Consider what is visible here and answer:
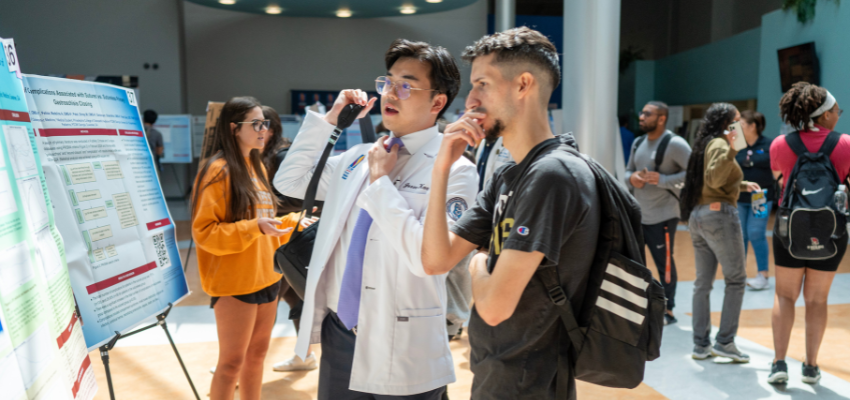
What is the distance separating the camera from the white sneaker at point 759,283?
5.64 metres

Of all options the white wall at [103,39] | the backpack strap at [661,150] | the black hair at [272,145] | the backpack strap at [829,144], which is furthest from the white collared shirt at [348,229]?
the white wall at [103,39]

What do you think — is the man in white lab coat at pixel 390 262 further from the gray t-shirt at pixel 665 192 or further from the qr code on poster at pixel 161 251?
the gray t-shirt at pixel 665 192

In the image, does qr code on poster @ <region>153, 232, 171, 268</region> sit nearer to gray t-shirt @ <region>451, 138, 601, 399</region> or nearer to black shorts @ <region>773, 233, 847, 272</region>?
gray t-shirt @ <region>451, 138, 601, 399</region>

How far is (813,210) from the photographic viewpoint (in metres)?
3.18

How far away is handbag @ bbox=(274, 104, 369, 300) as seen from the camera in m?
2.04

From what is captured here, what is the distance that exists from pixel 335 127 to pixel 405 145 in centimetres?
43

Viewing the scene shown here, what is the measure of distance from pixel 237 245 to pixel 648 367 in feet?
8.92

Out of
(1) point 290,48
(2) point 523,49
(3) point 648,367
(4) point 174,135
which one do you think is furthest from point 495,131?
(1) point 290,48

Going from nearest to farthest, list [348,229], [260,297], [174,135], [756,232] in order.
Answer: [348,229], [260,297], [756,232], [174,135]

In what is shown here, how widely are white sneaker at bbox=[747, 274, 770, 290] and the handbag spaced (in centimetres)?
507

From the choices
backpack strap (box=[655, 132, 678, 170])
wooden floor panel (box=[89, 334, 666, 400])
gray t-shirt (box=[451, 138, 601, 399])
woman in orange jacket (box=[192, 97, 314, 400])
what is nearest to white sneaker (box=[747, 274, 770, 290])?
backpack strap (box=[655, 132, 678, 170])

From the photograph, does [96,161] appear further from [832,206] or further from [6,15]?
[6,15]

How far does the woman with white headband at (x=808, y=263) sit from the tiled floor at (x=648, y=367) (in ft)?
0.75

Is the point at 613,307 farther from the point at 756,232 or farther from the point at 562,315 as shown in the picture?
the point at 756,232
